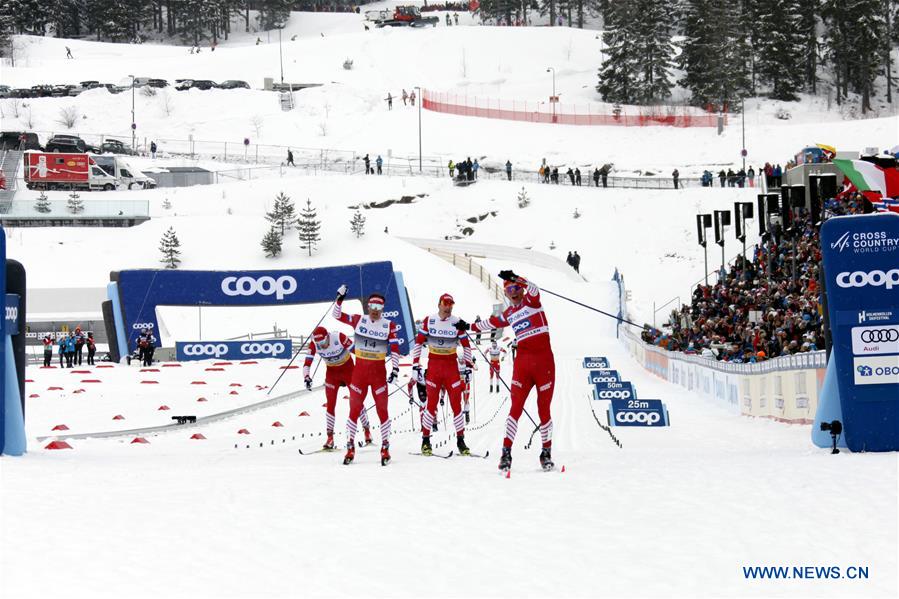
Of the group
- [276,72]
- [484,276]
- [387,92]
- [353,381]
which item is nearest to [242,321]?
[484,276]

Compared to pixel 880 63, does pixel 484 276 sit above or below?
below

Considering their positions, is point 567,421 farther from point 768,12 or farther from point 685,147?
point 768,12

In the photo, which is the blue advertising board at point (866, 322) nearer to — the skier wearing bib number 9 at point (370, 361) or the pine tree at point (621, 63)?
the skier wearing bib number 9 at point (370, 361)

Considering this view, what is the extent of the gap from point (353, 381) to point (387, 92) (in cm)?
8952

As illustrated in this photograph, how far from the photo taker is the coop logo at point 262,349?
42.4m

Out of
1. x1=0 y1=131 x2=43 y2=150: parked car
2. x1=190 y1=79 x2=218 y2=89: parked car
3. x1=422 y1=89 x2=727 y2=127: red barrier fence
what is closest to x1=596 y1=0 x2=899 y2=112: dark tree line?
x1=422 y1=89 x2=727 y2=127: red barrier fence

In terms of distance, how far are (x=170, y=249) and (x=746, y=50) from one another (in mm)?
57943

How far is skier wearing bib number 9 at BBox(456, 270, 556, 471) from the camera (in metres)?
13.0

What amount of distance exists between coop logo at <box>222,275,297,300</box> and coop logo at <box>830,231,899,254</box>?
103ft

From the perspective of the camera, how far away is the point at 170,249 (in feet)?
198

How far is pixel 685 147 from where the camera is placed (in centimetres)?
8750

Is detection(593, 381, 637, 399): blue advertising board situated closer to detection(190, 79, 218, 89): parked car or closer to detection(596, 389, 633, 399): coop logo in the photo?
detection(596, 389, 633, 399): coop logo

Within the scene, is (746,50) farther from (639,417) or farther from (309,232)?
(639,417)

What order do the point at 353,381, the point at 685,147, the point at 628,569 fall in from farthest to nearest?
the point at 685,147, the point at 353,381, the point at 628,569
